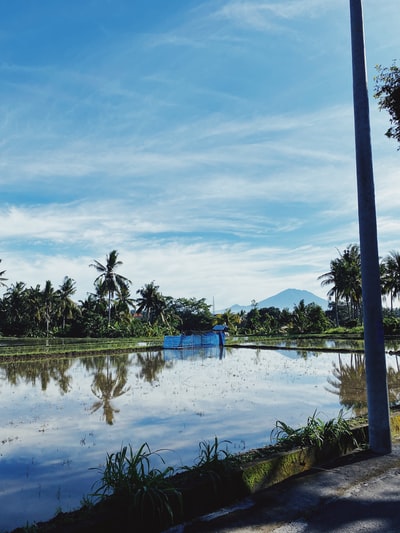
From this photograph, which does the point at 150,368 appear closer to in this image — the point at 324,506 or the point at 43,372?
the point at 43,372

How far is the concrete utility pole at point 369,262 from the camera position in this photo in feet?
14.8

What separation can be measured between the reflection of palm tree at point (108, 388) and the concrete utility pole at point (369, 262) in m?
6.20

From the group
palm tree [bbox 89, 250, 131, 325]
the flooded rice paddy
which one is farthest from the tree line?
the flooded rice paddy

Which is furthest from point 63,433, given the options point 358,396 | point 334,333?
point 334,333

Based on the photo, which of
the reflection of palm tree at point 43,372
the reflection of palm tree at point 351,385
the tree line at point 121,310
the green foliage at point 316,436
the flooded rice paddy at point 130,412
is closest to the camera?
the green foliage at point 316,436

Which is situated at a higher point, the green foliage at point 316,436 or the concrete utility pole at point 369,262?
the concrete utility pole at point 369,262

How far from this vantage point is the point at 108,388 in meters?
13.7

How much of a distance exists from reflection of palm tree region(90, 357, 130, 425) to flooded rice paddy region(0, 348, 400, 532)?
36mm

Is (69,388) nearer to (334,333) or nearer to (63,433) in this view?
(63,433)

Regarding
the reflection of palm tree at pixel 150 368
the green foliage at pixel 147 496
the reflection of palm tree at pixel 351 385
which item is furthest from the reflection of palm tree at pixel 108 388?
the green foliage at pixel 147 496

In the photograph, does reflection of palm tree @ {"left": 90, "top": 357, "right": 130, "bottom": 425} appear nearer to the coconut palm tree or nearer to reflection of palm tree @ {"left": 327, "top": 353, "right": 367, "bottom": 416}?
reflection of palm tree @ {"left": 327, "top": 353, "right": 367, "bottom": 416}

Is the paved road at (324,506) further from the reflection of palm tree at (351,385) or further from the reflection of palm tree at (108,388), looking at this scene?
the reflection of palm tree at (108,388)

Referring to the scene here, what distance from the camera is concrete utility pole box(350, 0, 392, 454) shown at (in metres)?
4.50

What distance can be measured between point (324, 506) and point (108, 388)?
11.5 meters
